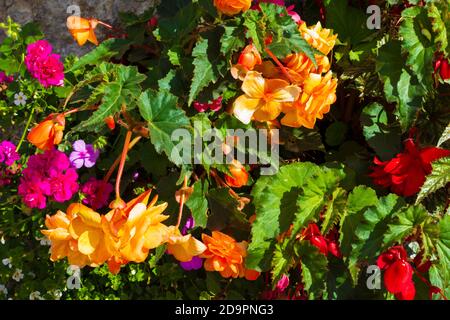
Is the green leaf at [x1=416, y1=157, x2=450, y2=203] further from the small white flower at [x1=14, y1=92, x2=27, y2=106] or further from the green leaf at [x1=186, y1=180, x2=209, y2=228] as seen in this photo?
the small white flower at [x1=14, y1=92, x2=27, y2=106]

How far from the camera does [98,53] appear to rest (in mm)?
1650

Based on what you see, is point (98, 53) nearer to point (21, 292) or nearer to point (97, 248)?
point (97, 248)

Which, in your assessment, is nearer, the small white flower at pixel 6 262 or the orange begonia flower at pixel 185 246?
the orange begonia flower at pixel 185 246

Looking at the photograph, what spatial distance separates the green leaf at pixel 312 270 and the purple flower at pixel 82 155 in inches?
25.9

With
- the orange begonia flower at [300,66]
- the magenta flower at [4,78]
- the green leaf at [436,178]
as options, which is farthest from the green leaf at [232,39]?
the magenta flower at [4,78]

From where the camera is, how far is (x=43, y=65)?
5.77ft

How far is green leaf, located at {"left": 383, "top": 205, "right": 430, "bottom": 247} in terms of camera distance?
128cm

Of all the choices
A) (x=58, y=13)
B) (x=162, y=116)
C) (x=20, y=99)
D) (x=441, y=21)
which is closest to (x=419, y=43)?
(x=441, y=21)

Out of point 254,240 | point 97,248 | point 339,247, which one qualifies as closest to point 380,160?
point 339,247

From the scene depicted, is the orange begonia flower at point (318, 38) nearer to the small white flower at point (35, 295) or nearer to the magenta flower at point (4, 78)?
the magenta flower at point (4, 78)

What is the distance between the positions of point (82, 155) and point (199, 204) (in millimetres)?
436

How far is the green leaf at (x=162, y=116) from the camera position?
125 cm
